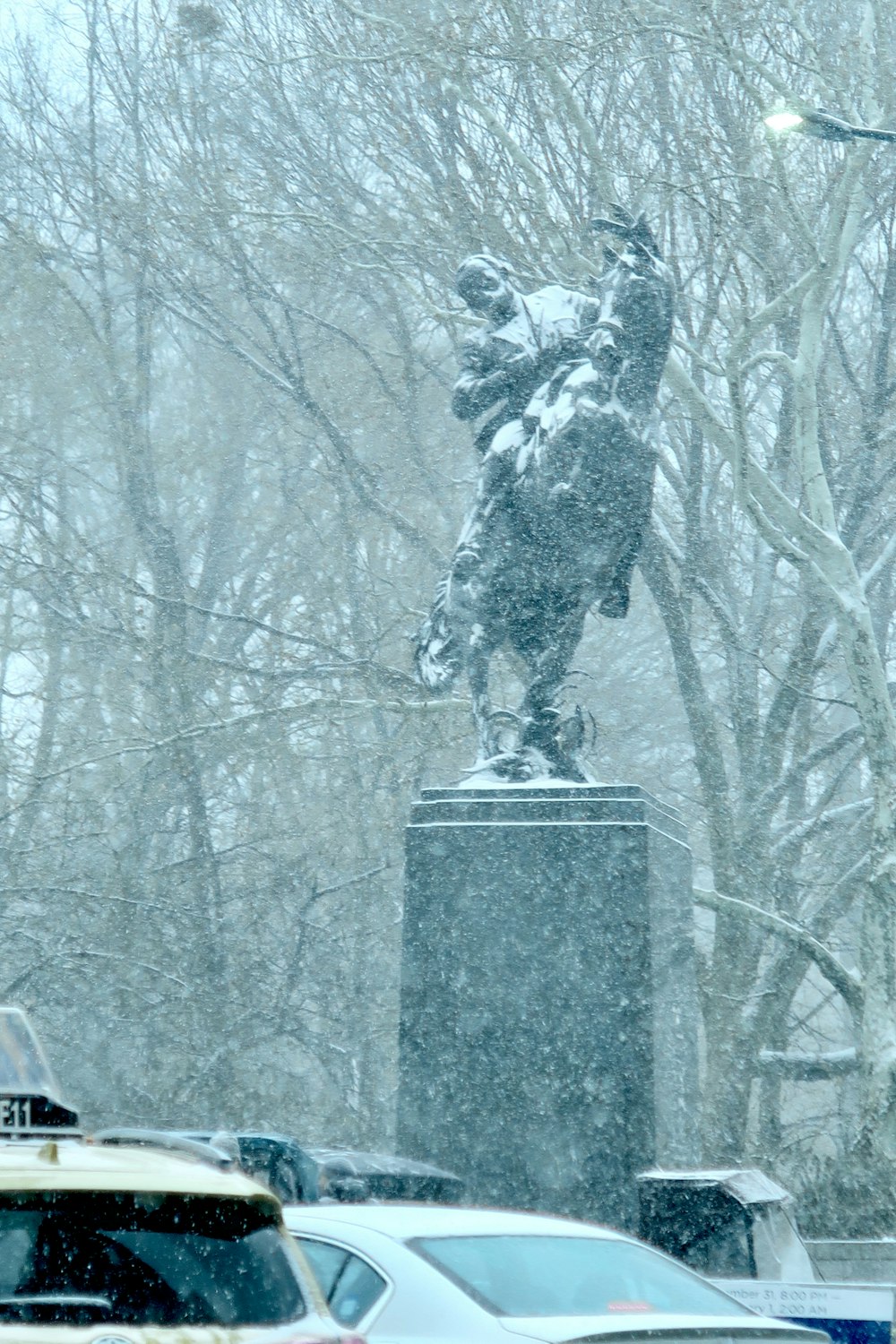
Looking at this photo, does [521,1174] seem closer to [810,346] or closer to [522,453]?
[522,453]

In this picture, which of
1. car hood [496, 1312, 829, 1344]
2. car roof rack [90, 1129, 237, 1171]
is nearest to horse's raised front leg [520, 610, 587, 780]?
car hood [496, 1312, 829, 1344]

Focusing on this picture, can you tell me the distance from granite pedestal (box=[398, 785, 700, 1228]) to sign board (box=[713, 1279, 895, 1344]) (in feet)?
5.42

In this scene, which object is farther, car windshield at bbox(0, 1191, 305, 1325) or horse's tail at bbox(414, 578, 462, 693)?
horse's tail at bbox(414, 578, 462, 693)

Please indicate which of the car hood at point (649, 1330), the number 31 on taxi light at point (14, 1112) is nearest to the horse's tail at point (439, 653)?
the car hood at point (649, 1330)

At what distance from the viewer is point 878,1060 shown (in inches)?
497

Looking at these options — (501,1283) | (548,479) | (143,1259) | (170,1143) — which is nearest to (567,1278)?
(501,1283)

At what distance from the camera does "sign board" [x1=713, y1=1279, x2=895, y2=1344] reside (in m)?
6.03

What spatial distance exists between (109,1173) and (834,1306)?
3683 millimetres

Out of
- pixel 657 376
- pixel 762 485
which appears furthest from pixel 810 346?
pixel 657 376

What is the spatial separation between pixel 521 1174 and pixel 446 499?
10.9 m

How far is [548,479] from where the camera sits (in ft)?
31.1

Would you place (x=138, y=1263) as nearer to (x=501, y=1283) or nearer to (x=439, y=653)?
(x=501, y=1283)

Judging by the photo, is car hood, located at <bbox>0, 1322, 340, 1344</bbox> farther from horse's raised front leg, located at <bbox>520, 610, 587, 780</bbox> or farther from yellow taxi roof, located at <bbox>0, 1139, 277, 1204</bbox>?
horse's raised front leg, located at <bbox>520, 610, 587, 780</bbox>

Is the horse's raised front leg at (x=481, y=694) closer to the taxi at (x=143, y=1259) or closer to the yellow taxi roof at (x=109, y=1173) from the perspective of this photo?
the yellow taxi roof at (x=109, y=1173)
